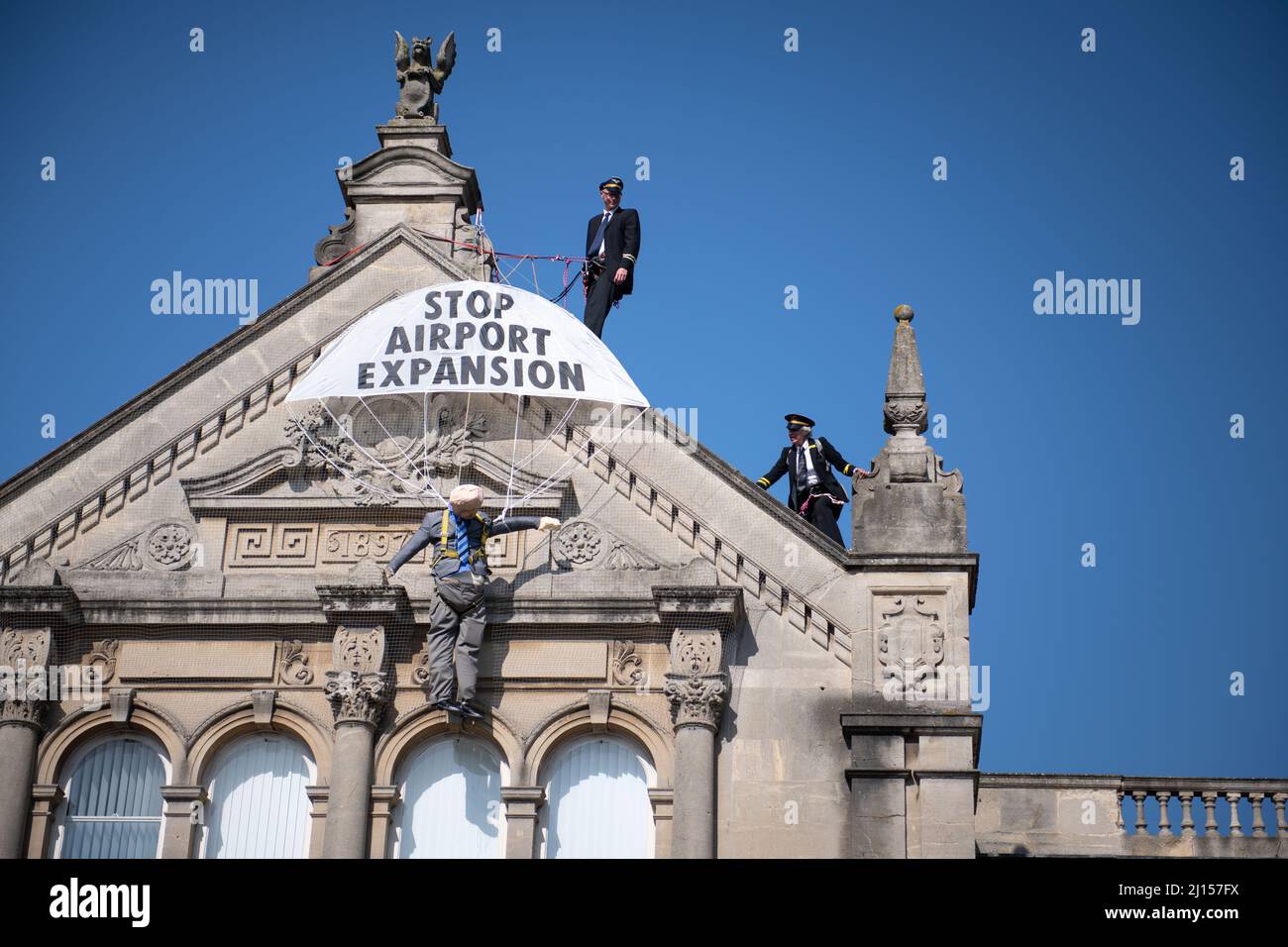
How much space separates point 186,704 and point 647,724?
18.9ft

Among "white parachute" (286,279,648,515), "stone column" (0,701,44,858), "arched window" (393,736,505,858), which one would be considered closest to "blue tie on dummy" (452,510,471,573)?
"white parachute" (286,279,648,515)

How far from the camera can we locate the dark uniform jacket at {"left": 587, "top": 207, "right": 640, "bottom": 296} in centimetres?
3522

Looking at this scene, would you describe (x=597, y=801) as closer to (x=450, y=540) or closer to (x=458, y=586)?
(x=458, y=586)

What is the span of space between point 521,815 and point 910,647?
5.15 meters

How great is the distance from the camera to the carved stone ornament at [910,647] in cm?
3056

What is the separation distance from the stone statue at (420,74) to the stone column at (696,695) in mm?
9459

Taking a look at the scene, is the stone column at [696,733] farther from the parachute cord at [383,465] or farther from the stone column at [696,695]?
the parachute cord at [383,465]

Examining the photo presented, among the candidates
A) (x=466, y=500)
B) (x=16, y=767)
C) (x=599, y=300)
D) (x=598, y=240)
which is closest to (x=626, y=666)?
(x=466, y=500)

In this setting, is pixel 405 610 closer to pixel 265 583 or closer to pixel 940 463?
pixel 265 583

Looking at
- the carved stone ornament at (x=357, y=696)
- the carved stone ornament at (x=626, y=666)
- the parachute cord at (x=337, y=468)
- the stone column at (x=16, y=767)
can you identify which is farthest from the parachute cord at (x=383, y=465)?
the stone column at (x=16, y=767)

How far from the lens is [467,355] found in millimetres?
32656
